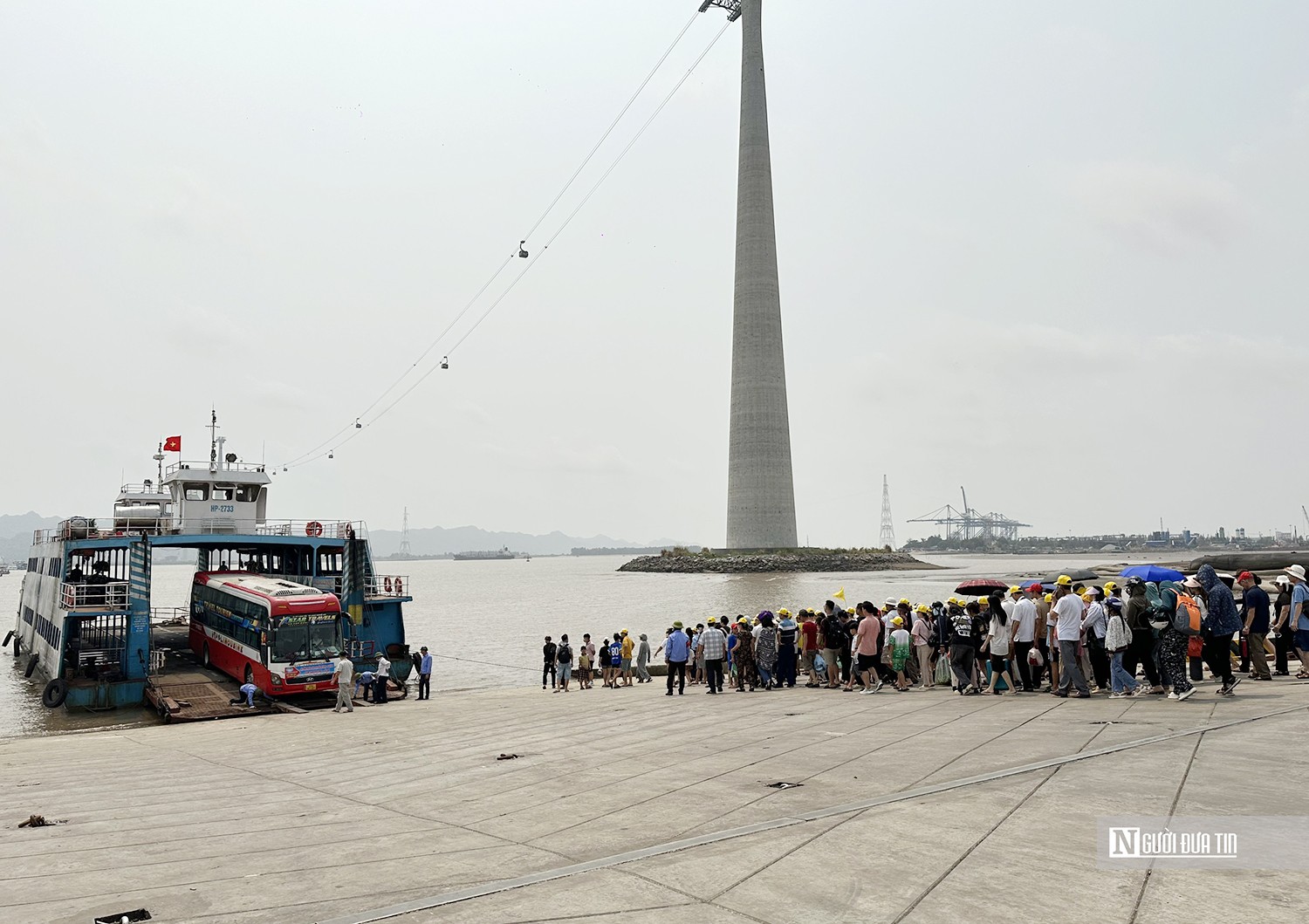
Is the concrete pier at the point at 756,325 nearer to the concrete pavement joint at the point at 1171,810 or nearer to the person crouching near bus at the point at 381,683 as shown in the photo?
the person crouching near bus at the point at 381,683

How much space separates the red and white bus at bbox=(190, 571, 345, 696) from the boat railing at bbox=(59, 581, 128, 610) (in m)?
3.95

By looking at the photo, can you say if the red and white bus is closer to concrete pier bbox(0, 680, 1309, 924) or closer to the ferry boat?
the ferry boat

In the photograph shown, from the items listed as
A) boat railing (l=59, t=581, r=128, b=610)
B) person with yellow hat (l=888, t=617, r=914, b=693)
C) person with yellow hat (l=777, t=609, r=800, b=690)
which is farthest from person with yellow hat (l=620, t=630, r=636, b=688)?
boat railing (l=59, t=581, r=128, b=610)

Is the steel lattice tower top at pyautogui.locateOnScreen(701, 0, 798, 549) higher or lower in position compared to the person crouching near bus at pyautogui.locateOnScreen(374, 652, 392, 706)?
higher

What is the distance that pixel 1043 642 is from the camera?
15.5m

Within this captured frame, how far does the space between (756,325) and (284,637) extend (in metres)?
92.7

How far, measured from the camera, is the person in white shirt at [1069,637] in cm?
1370

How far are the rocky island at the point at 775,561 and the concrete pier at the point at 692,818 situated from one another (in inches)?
4201

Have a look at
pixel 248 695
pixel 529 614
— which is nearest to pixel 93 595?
pixel 248 695

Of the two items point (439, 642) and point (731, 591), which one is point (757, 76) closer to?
point (731, 591)

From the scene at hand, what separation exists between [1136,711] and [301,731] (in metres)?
15.1

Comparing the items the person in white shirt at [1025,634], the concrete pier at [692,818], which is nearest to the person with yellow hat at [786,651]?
the concrete pier at [692,818]

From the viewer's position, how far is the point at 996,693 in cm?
1527

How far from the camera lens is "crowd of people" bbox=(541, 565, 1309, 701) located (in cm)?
1309
